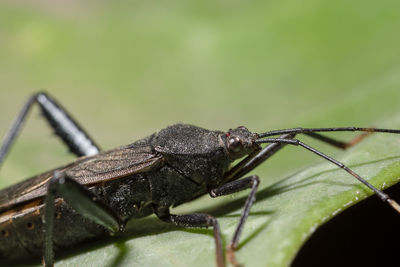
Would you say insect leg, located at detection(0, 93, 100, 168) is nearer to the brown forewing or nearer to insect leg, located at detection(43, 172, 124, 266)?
the brown forewing

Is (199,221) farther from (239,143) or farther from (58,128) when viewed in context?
(58,128)

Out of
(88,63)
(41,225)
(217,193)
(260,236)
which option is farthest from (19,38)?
(260,236)

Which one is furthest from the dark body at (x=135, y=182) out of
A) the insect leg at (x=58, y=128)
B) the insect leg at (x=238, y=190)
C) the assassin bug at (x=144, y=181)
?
the insect leg at (x=58, y=128)

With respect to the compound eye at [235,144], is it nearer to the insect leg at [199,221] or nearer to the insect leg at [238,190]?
the insect leg at [238,190]

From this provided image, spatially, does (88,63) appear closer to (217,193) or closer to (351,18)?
(351,18)

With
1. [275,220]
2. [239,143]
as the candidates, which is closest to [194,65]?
[239,143]

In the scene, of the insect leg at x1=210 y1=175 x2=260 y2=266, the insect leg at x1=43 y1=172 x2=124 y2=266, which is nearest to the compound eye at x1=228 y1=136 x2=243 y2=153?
the insect leg at x1=210 y1=175 x2=260 y2=266
